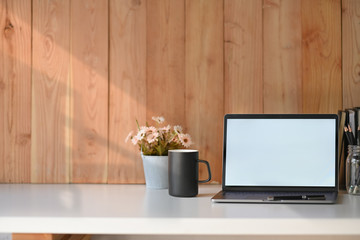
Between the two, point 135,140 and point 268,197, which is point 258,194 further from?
point 135,140

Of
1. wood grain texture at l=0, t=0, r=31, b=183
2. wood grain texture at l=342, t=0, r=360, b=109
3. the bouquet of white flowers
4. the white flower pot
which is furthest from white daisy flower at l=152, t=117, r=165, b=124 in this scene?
wood grain texture at l=342, t=0, r=360, b=109

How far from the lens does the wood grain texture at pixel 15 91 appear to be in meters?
1.47

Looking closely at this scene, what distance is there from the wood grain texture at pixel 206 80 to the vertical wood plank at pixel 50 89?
1.48 feet

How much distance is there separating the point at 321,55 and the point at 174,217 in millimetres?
829

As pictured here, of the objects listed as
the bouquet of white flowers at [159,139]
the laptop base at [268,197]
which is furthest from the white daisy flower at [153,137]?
the laptop base at [268,197]

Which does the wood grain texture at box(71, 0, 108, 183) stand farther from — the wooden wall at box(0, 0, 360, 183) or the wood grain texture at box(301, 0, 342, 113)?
the wood grain texture at box(301, 0, 342, 113)

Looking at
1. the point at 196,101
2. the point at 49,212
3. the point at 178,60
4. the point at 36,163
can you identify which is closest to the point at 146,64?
the point at 178,60

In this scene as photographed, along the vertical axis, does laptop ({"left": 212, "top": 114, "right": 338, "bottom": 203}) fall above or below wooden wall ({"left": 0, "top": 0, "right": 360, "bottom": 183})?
below

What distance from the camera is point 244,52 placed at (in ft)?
4.72

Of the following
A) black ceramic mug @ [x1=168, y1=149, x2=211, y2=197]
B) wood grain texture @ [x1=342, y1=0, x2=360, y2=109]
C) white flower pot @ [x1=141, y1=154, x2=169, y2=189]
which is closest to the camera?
black ceramic mug @ [x1=168, y1=149, x2=211, y2=197]

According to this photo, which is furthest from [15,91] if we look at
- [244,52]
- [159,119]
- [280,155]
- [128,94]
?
[280,155]

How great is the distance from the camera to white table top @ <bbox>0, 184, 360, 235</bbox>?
94 cm

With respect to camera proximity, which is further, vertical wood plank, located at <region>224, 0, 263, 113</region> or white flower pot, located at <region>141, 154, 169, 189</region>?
vertical wood plank, located at <region>224, 0, 263, 113</region>

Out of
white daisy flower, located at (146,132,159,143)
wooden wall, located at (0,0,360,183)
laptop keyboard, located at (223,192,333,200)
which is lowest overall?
laptop keyboard, located at (223,192,333,200)
